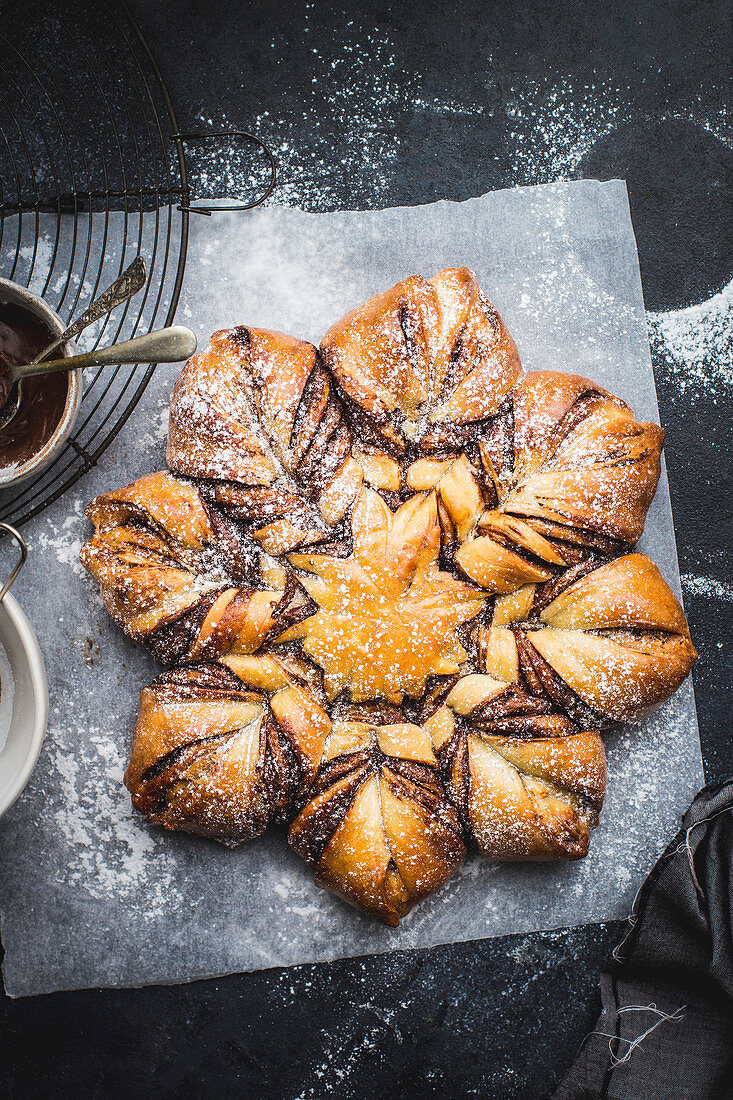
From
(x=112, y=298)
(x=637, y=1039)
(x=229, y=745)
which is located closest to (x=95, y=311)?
(x=112, y=298)

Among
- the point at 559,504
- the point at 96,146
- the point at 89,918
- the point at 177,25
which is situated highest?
the point at 177,25

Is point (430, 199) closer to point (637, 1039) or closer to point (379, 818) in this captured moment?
point (379, 818)

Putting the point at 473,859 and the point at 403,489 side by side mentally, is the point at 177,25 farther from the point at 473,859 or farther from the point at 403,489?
the point at 473,859

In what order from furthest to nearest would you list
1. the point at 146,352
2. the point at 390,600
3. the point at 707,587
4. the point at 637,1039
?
the point at 707,587, the point at 637,1039, the point at 390,600, the point at 146,352

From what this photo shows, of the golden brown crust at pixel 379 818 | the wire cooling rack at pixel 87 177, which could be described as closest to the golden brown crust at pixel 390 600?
the golden brown crust at pixel 379 818

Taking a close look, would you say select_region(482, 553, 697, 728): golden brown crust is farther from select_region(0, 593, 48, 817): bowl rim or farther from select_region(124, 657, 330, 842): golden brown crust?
select_region(0, 593, 48, 817): bowl rim

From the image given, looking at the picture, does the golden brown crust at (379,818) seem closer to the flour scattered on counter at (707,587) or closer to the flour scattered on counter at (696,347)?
the flour scattered on counter at (707,587)

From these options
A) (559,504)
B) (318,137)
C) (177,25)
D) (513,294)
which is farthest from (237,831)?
(177,25)

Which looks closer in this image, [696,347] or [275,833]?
[275,833]
